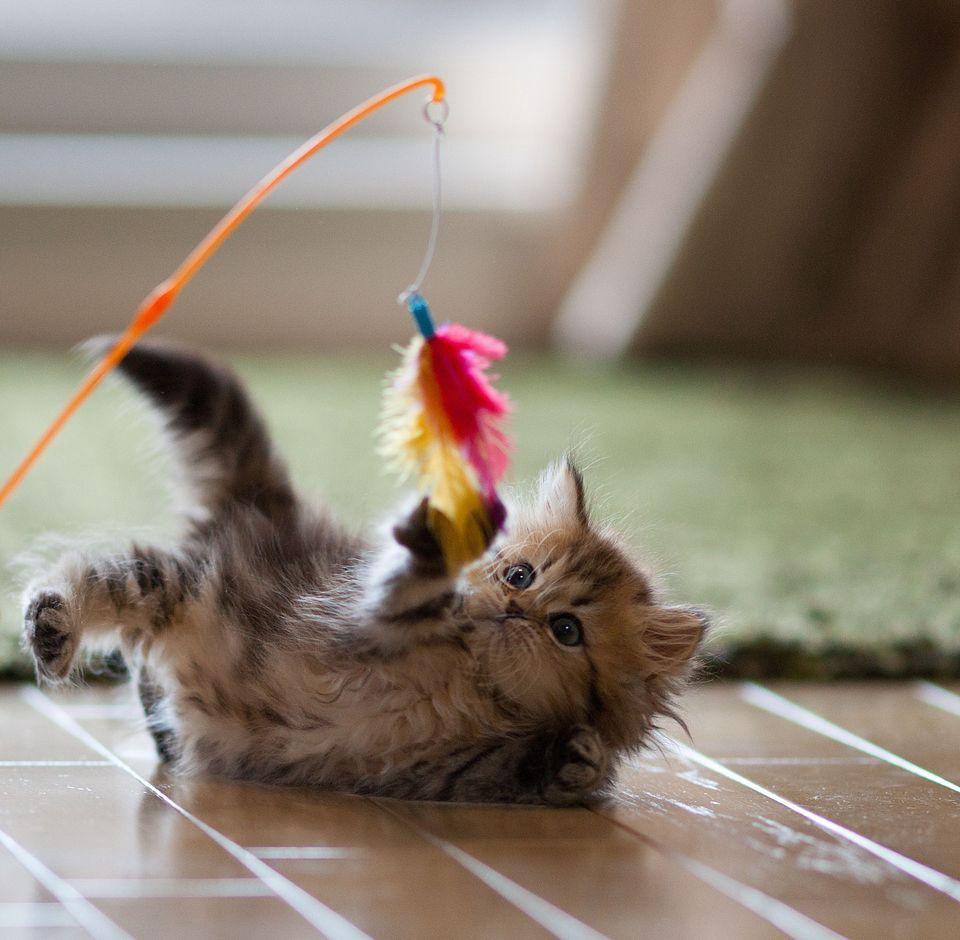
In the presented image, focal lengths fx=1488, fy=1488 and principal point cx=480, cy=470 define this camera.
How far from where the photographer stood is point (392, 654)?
57.9 inches

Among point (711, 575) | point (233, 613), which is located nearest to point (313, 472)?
point (711, 575)

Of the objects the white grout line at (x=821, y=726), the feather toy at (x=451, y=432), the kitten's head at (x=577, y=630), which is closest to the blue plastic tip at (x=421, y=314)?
the feather toy at (x=451, y=432)

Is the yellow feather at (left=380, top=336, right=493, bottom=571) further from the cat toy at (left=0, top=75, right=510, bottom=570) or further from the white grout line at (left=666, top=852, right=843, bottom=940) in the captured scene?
the white grout line at (left=666, top=852, right=843, bottom=940)

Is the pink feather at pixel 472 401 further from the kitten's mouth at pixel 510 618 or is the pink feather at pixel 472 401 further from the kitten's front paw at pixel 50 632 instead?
the kitten's front paw at pixel 50 632

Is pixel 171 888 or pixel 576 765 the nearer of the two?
pixel 171 888

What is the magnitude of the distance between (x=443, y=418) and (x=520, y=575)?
247 mm

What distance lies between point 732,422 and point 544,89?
1977 millimetres

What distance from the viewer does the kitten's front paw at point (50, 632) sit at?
1521mm

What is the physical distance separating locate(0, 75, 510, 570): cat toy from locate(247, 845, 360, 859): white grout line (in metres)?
0.27

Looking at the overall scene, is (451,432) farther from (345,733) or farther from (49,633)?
(49,633)

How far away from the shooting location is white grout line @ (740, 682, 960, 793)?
1.73 metres

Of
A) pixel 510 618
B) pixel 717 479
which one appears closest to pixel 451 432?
pixel 510 618

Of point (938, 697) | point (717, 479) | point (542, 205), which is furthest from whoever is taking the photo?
point (542, 205)

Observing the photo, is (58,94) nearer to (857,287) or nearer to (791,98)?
(791,98)
